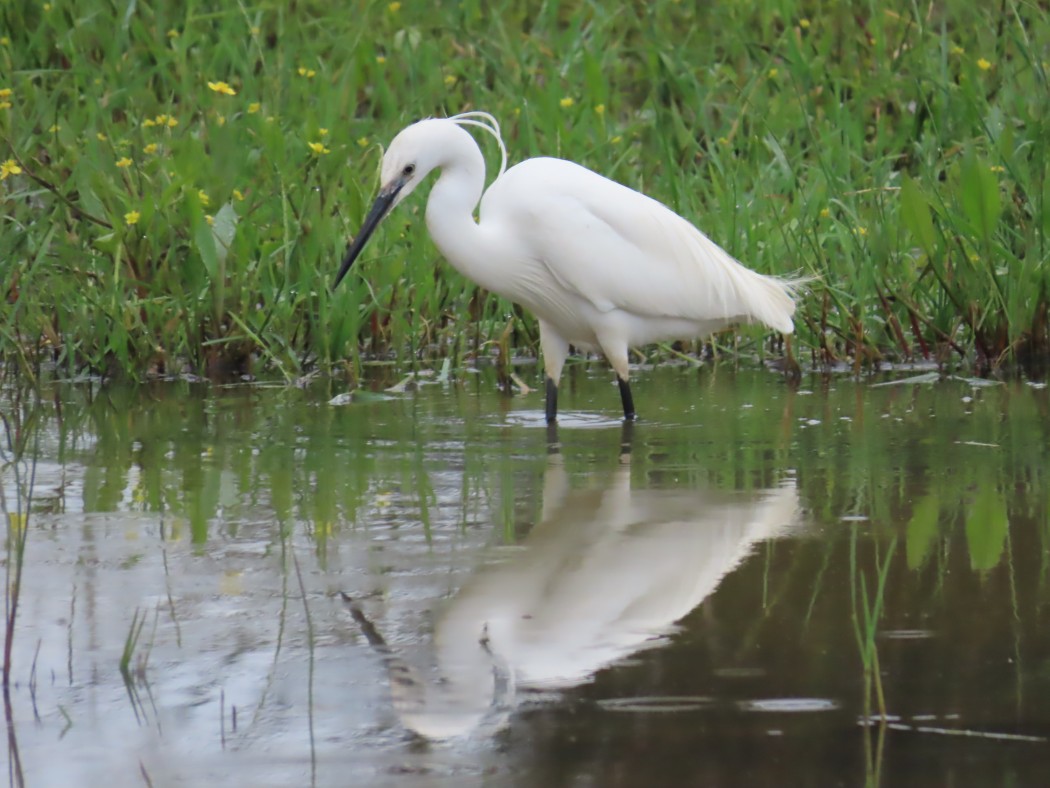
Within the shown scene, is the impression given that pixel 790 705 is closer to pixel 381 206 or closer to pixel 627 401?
pixel 627 401

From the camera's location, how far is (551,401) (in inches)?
194

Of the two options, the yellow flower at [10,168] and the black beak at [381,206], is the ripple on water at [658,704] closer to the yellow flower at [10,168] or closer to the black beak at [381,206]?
the black beak at [381,206]

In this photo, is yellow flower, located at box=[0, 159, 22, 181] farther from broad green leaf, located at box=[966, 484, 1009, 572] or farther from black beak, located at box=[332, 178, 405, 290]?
broad green leaf, located at box=[966, 484, 1009, 572]

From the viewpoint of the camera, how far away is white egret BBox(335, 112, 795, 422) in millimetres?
4953

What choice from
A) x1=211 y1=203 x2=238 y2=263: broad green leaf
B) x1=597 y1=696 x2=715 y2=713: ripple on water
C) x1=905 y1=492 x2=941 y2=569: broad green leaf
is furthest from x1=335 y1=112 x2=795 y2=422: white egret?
x1=597 y1=696 x2=715 y2=713: ripple on water

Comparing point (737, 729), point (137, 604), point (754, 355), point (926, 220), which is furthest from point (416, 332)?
point (737, 729)

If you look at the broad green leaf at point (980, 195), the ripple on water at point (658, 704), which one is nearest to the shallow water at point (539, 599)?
the ripple on water at point (658, 704)

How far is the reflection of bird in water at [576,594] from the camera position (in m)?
2.59

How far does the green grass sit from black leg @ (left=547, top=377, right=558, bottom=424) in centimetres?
61

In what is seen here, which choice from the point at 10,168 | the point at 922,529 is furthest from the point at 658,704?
the point at 10,168

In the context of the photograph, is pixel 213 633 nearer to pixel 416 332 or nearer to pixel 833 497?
pixel 833 497

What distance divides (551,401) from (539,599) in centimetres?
191

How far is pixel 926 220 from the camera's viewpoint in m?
5.42

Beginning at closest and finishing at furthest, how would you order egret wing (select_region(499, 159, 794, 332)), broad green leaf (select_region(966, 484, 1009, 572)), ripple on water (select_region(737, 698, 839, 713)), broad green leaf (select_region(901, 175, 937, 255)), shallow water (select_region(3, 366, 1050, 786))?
shallow water (select_region(3, 366, 1050, 786))
ripple on water (select_region(737, 698, 839, 713))
broad green leaf (select_region(966, 484, 1009, 572))
egret wing (select_region(499, 159, 794, 332))
broad green leaf (select_region(901, 175, 937, 255))
